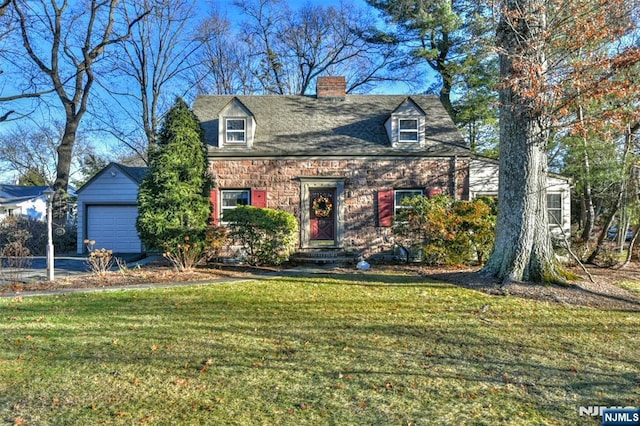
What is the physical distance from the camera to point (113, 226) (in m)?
15.0

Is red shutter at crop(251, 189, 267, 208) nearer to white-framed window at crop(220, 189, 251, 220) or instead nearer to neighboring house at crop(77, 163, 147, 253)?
white-framed window at crop(220, 189, 251, 220)

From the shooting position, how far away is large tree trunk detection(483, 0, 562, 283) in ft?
24.8

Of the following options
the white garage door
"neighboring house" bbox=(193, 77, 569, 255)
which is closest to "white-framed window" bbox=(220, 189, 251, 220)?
"neighboring house" bbox=(193, 77, 569, 255)

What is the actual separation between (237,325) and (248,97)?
1217 cm

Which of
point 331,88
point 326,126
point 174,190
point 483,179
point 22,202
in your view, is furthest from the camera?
point 22,202

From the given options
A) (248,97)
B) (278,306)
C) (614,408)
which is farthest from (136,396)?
(248,97)

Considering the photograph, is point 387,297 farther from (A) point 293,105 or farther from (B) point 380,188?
(A) point 293,105

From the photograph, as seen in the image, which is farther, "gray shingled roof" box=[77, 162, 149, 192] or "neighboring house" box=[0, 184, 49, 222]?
"neighboring house" box=[0, 184, 49, 222]

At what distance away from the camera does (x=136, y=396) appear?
3.18m

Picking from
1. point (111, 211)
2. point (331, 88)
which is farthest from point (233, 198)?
point (331, 88)

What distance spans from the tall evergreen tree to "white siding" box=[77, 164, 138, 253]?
535cm

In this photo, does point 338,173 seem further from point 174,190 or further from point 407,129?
point 174,190

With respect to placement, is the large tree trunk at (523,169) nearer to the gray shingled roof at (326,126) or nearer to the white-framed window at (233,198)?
the gray shingled roof at (326,126)

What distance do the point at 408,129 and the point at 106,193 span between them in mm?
11702
